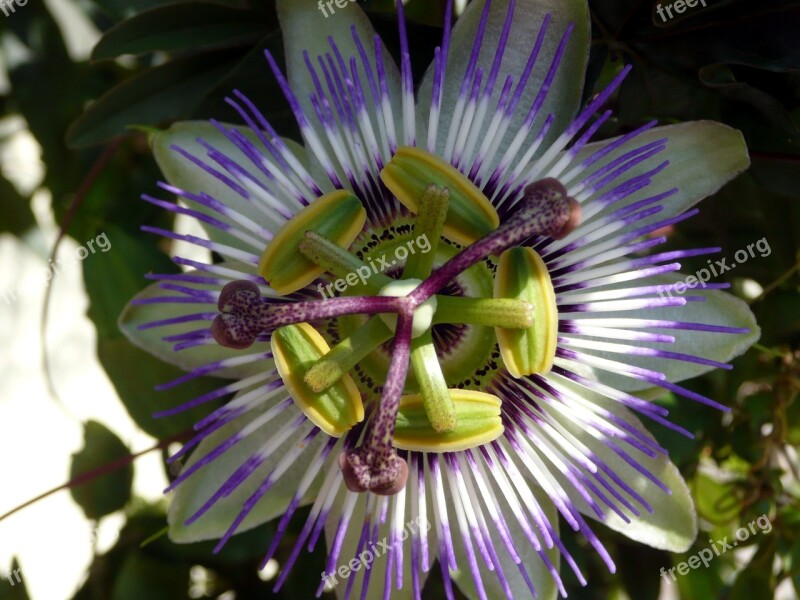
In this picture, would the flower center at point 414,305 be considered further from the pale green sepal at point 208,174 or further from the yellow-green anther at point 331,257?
the pale green sepal at point 208,174

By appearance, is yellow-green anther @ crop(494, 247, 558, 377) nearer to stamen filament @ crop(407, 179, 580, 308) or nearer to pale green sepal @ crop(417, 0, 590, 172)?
stamen filament @ crop(407, 179, 580, 308)

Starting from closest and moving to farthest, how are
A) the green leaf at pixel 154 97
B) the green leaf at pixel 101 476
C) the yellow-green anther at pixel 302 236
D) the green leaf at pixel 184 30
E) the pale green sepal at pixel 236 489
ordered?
the yellow-green anther at pixel 302 236
the pale green sepal at pixel 236 489
the green leaf at pixel 184 30
the green leaf at pixel 154 97
the green leaf at pixel 101 476

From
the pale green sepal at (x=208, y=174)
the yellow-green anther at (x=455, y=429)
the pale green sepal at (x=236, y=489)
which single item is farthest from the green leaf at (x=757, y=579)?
the pale green sepal at (x=208, y=174)

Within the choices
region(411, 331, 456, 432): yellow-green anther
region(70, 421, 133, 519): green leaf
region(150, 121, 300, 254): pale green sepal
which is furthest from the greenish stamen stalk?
region(70, 421, 133, 519): green leaf

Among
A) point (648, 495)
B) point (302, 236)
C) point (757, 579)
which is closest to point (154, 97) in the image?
point (302, 236)

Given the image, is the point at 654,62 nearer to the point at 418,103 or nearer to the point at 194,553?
the point at 418,103

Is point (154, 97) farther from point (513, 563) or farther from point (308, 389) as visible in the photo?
point (513, 563)
